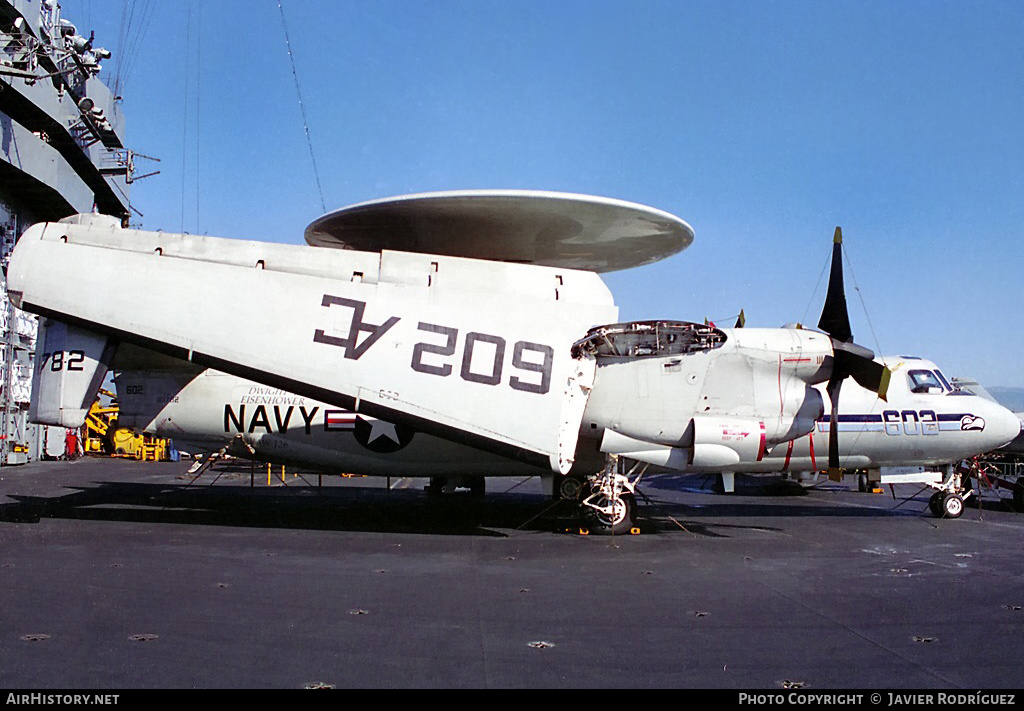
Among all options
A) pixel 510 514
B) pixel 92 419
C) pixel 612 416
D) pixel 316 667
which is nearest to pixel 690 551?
pixel 612 416

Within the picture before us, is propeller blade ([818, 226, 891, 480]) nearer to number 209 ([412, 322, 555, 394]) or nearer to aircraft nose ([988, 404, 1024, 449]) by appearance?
aircraft nose ([988, 404, 1024, 449])

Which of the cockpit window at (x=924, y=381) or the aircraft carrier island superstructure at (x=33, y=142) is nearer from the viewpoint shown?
the cockpit window at (x=924, y=381)

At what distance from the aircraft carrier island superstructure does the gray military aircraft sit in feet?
69.2

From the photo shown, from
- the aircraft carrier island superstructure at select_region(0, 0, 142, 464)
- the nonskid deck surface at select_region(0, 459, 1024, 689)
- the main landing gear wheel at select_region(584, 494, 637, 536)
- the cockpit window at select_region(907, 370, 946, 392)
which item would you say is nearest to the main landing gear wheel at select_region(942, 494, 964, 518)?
the nonskid deck surface at select_region(0, 459, 1024, 689)

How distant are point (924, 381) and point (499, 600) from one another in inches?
545

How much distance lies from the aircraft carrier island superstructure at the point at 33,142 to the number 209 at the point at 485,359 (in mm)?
25886

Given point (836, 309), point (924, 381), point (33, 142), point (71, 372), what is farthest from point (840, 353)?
point (33, 142)

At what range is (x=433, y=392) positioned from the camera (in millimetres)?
12766

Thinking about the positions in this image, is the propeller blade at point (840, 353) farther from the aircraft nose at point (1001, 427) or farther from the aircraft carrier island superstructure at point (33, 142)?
the aircraft carrier island superstructure at point (33, 142)

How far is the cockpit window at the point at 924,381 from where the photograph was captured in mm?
17312

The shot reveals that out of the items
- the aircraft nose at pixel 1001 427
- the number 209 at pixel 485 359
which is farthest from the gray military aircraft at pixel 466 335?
the aircraft nose at pixel 1001 427

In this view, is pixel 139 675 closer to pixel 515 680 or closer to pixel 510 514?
pixel 515 680

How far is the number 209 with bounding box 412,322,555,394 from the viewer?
12844mm

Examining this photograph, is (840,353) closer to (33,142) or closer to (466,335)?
(466,335)
